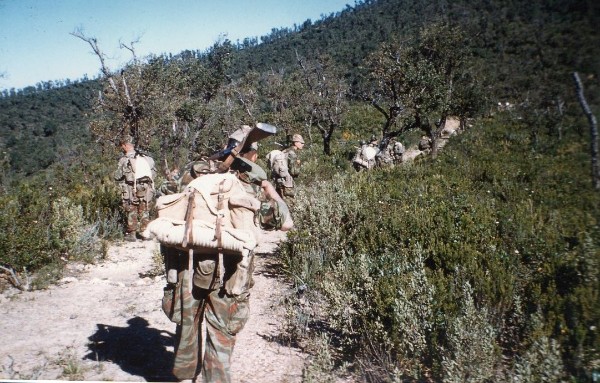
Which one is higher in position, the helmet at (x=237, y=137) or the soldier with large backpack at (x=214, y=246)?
the helmet at (x=237, y=137)

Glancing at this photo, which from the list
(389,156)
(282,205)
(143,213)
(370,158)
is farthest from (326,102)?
(282,205)

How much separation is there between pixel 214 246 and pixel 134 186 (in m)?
5.76

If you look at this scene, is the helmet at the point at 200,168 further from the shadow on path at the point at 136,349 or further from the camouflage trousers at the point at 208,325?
the shadow on path at the point at 136,349

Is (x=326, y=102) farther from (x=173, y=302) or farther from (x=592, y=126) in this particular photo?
(x=173, y=302)

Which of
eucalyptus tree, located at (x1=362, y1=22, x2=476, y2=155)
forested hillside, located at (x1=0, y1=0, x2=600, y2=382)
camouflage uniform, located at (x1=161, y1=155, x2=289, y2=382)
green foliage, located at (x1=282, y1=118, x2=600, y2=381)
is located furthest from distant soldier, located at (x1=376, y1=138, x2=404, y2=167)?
camouflage uniform, located at (x1=161, y1=155, x2=289, y2=382)

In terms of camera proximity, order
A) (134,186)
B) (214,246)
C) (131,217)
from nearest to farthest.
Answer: (214,246) < (134,186) < (131,217)

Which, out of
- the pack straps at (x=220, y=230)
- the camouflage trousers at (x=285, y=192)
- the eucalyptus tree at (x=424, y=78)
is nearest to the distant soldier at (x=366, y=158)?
the eucalyptus tree at (x=424, y=78)

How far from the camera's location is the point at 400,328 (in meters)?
3.09

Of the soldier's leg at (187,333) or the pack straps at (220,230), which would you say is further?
the soldier's leg at (187,333)

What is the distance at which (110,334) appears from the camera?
3902 millimetres

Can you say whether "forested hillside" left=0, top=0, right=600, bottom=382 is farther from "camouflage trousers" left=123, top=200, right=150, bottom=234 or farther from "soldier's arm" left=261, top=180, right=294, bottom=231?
"soldier's arm" left=261, top=180, right=294, bottom=231

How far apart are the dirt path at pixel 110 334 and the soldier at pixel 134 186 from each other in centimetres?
203

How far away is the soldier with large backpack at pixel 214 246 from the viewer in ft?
8.27

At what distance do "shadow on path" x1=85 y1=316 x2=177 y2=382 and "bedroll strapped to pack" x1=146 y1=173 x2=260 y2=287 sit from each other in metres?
1.22
